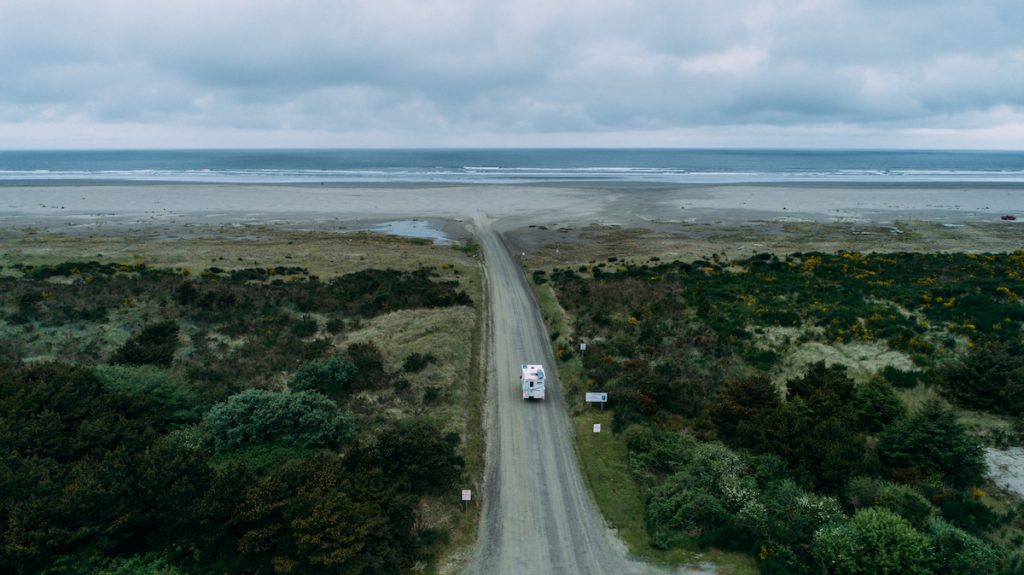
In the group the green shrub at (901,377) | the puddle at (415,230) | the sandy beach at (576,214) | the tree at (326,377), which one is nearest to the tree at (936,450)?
the green shrub at (901,377)

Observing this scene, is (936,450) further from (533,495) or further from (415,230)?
(415,230)

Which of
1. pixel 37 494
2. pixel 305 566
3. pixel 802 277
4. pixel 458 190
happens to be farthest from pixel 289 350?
pixel 458 190

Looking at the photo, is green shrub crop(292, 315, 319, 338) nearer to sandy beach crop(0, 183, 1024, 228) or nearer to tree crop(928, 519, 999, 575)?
tree crop(928, 519, 999, 575)

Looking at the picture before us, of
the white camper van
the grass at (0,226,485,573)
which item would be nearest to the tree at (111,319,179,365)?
the grass at (0,226,485,573)

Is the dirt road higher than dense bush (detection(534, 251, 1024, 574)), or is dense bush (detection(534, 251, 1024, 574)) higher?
dense bush (detection(534, 251, 1024, 574))

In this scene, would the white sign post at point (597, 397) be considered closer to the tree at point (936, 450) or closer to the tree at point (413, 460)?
the tree at point (413, 460)

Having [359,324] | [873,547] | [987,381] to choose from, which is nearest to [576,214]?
[359,324]
